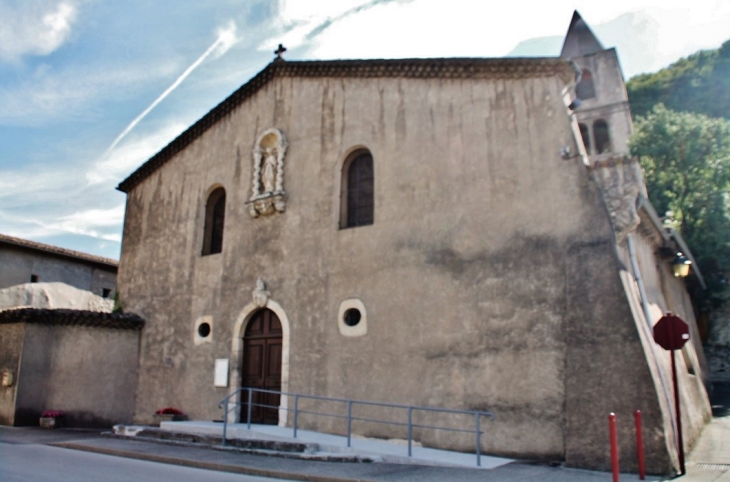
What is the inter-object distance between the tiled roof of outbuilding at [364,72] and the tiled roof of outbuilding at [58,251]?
18.8 ft

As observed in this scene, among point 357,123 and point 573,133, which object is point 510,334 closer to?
point 573,133

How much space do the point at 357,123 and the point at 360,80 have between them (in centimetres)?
109

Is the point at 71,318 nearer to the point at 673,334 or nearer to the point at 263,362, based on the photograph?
the point at 263,362

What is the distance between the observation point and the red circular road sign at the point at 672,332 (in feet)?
27.4

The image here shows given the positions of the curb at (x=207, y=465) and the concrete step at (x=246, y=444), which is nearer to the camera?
the curb at (x=207, y=465)

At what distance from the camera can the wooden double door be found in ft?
44.6

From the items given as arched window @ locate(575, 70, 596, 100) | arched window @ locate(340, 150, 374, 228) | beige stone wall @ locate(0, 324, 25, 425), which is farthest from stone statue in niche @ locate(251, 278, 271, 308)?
arched window @ locate(575, 70, 596, 100)

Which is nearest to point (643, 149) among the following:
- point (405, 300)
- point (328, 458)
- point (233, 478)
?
point (405, 300)

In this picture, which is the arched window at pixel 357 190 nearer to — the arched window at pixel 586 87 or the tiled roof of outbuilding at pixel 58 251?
the tiled roof of outbuilding at pixel 58 251

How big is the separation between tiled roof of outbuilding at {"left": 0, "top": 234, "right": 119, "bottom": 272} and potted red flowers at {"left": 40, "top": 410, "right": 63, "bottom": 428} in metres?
9.25

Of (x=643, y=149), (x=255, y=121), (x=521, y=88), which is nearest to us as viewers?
(x=521, y=88)

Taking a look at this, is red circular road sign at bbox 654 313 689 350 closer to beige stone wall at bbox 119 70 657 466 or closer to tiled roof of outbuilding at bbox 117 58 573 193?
beige stone wall at bbox 119 70 657 466

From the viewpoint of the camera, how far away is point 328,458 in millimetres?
9719

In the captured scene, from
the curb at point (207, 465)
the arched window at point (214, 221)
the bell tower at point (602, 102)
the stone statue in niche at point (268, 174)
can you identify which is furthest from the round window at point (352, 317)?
the bell tower at point (602, 102)
